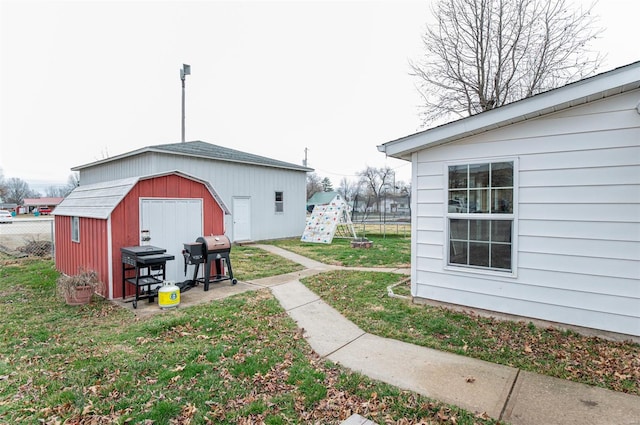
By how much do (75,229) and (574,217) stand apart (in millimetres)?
9577

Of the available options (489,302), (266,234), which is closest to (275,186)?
(266,234)

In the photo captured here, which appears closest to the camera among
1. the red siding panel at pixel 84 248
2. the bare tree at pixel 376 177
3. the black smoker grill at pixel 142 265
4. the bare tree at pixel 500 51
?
the black smoker grill at pixel 142 265

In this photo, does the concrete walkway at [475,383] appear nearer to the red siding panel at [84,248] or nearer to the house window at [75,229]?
the red siding panel at [84,248]

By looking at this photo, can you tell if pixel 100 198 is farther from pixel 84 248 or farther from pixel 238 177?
pixel 238 177

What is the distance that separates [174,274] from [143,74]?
1322cm

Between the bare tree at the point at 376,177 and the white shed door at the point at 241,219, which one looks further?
the bare tree at the point at 376,177

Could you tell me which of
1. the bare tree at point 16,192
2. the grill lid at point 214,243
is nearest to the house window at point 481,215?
the grill lid at point 214,243

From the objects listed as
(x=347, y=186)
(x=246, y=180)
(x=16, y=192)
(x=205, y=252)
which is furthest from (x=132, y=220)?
(x=16, y=192)

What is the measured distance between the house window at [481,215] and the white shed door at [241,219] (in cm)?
1125

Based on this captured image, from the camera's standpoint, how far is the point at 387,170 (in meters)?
49.9

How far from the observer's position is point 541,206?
4.29 metres

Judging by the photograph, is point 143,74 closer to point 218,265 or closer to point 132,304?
point 218,265

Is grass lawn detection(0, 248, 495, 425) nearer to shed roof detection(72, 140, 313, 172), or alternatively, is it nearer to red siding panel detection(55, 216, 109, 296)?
red siding panel detection(55, 216, 109, 296)

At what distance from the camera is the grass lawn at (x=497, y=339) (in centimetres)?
321
